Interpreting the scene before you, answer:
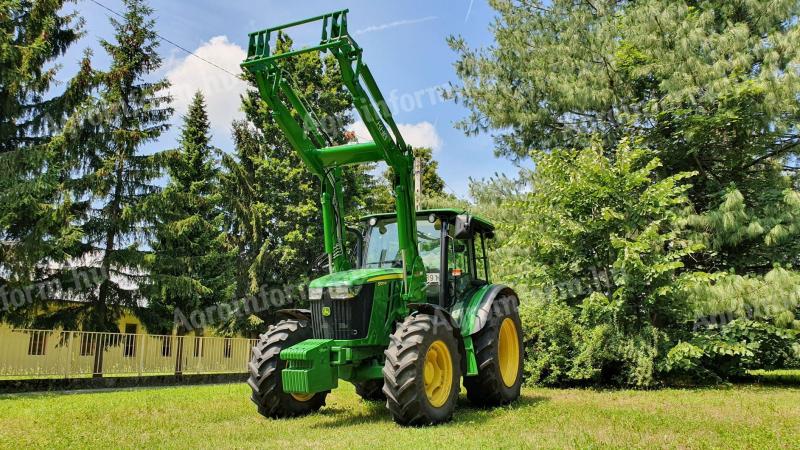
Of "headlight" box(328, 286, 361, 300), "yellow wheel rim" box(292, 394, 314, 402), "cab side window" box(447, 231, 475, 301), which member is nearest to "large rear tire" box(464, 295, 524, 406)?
"cab side window" box(447, 231, 475, 301)

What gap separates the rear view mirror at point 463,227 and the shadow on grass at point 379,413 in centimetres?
207

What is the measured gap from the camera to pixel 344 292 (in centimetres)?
644

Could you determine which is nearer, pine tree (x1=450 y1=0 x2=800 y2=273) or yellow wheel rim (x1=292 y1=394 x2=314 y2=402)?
yellow wheel rim (x1=292 y1=394 x2=314 y2=402)

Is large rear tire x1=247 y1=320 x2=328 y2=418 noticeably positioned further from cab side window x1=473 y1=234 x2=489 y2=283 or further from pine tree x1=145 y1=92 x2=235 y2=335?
pine tree x1=145 y1=92 x2=235 y2=335

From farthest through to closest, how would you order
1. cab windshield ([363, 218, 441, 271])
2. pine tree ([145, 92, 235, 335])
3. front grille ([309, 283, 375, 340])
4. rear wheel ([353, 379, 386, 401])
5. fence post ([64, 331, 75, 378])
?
pine tree ([145, 92, 235, 335]), fence post ([64, 331, 75, 378]), rear wheel ([353, 379, 386, 401]), cab windshield ([363, 218, 441, 271]), front grille ([309, 283, 375, 340])

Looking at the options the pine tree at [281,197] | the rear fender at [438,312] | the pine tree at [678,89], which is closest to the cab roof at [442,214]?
the rear fender at [438,312]

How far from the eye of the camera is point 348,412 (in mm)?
7297

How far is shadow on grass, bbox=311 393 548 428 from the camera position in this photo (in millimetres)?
6410

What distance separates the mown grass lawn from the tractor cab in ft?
5.09

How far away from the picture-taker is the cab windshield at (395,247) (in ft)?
25.1

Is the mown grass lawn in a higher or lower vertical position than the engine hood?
lower

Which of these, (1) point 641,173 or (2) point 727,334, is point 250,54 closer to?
(1) point 641,173

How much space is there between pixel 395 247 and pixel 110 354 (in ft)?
29.4

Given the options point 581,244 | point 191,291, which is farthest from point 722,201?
point 191,291
